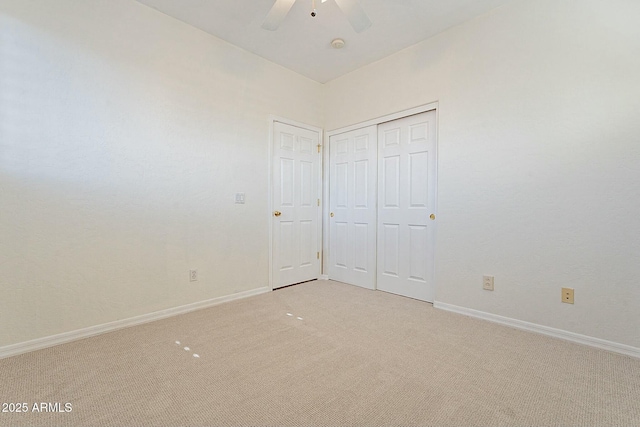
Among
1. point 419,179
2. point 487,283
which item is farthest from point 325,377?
point 419,179

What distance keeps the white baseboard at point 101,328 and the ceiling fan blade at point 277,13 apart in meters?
2.49

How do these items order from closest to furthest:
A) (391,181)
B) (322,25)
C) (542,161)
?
(542,161) < (322,25) < (391,181)

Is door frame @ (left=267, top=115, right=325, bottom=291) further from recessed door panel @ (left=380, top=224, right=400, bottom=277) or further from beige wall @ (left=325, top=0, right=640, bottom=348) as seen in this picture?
beige wall @ (left=325, top=0, right=640, bottom=348)

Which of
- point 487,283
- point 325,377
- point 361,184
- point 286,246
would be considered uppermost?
point 361,184

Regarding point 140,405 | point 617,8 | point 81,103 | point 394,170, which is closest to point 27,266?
point 81,103

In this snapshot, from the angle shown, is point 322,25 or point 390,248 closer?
point 322,25

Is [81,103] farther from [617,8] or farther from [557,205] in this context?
[617,8]

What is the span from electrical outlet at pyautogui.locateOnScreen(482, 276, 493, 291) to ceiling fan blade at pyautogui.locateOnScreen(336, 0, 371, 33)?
2270 mm

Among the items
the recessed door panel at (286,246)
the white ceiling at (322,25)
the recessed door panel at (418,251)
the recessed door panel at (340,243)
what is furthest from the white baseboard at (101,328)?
the white ceiling at (322,25)

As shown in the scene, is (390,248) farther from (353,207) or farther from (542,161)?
(542,161)

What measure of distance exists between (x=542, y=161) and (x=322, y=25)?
2253mm

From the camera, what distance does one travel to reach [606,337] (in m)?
1.99

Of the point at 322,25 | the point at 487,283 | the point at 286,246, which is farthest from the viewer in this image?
the point at 286,246

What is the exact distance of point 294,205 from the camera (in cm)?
362
